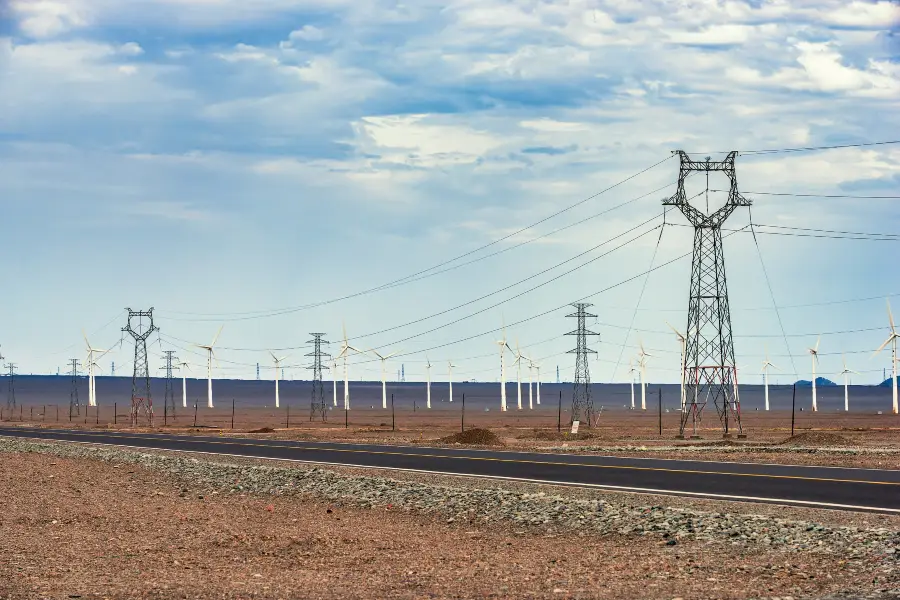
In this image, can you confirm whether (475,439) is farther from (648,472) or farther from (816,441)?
(648,472)

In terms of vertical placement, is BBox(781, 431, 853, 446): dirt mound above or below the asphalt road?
below

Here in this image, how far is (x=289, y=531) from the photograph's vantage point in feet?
84.2

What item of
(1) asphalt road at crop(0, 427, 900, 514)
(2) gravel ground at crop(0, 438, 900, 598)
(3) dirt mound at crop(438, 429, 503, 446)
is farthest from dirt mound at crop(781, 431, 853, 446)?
(2) gravel ground at crop(0, 438, 900, 598)

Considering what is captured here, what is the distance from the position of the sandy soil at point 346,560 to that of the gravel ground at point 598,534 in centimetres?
7

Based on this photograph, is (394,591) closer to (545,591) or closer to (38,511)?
(545,591)

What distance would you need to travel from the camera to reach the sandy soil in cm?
1725

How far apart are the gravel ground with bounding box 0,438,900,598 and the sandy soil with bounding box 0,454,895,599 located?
7 centimetres

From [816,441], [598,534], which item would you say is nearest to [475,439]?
[816,441]

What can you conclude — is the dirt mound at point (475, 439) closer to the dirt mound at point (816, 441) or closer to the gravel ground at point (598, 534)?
the dirt mound at point (816, 441)

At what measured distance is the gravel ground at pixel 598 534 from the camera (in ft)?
56.9

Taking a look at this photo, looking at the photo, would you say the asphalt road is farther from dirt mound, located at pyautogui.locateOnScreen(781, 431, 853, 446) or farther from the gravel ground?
dirt mound, located at pyautogui.locateOnScreen(781, 431, 853, 446)

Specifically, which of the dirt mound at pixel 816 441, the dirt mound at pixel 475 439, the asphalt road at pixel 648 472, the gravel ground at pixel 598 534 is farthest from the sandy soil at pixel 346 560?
the dirt mound at pixel 816 441

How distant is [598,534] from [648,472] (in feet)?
51.2

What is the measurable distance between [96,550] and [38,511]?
8.77m
